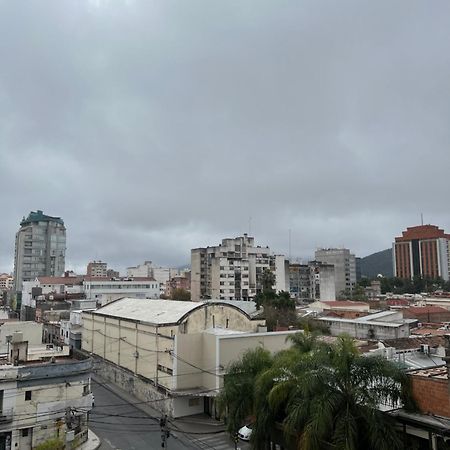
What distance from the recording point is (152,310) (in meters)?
38.1

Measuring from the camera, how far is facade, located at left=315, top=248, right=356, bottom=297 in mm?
145250

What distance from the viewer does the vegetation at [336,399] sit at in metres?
13.0

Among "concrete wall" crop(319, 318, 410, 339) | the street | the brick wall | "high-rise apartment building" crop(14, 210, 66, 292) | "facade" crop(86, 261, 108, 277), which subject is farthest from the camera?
"facade" crop(86, 261, 108, 277)

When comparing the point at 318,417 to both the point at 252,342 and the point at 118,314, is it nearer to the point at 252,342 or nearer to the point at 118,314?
the point at 252,342

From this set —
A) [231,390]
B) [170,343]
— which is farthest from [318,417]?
[170,343]

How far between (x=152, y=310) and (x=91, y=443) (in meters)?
14.8

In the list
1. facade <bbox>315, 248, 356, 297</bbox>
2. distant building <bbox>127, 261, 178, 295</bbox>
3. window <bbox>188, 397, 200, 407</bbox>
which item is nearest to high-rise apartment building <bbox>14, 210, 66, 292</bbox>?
distant building <bbox>127, 261, 178, 295</bbox>

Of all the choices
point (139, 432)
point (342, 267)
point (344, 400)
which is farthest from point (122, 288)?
point (342, 267)

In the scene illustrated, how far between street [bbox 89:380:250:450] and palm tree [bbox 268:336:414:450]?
11.0 m

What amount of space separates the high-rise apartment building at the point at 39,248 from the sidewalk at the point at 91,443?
110 metres

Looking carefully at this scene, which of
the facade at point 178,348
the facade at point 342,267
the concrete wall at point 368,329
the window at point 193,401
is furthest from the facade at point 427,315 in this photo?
the facade at point 342,267

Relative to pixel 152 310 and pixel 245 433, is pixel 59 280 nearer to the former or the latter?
pixel 152 310

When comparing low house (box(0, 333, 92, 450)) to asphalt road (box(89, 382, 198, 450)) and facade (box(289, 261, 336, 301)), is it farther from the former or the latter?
facade (box(289, 261, 336, 301))

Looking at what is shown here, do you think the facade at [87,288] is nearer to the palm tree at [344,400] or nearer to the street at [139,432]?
the street at [139,432]
